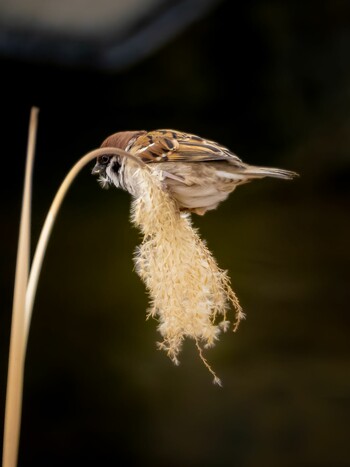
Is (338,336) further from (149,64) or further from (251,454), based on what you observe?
(149,64)

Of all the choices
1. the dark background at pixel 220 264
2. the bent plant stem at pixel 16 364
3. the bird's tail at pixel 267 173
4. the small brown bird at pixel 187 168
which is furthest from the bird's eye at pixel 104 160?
the dark background at pixel 220 264

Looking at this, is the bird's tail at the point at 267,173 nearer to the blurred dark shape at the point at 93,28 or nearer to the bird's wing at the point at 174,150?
the bird's wing at the point at 174,150

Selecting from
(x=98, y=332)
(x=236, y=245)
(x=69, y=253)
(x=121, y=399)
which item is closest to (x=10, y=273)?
(x=69, y=253)

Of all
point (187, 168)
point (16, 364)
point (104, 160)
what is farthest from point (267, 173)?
point (16, 364)

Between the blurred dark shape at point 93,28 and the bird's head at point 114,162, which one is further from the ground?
the blurred dark shape at point 93,28

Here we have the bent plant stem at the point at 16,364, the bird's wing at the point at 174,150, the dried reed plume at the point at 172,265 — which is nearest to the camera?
the bent plant stem at the point at 16,364

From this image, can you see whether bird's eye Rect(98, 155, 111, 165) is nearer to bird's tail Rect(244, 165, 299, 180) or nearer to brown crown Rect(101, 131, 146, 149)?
brown crown Rect(101, 131, 146, 149)

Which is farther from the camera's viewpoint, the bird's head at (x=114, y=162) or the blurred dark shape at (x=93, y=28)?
the blurred dark shape at (x=93, y=28)
